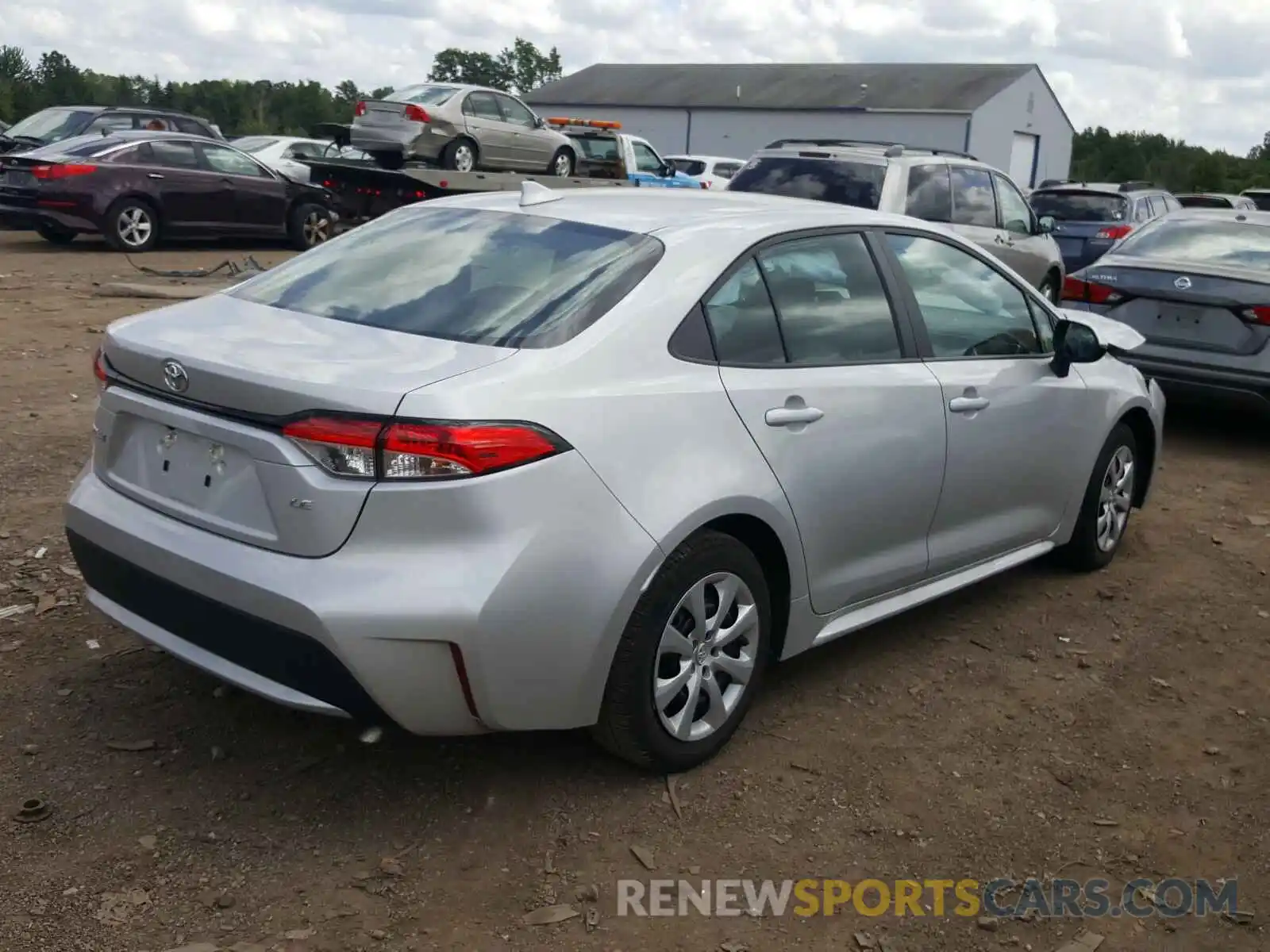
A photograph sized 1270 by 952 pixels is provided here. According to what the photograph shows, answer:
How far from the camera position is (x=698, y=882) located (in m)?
3.31

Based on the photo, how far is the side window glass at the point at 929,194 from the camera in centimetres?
995

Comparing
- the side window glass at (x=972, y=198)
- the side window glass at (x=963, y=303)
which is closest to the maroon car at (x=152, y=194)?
the side window glass at (x=972, y=198)

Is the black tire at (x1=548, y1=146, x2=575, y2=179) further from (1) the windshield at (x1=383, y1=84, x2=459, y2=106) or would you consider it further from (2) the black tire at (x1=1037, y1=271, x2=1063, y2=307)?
(2) the black tire at (x1=1037, y1=271, x2=1063, y2=307)

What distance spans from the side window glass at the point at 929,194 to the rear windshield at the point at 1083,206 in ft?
20.8

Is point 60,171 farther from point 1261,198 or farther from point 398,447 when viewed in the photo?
point 1261,198

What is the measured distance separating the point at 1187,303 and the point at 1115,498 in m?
2.82

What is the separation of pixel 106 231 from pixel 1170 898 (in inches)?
573

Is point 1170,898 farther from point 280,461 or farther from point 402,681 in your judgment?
point 280,461

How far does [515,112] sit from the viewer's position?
60.5 ft

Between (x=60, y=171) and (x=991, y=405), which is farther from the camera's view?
(x=60, y=171)

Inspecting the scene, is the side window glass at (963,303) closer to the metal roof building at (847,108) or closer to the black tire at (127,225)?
the black tire at (127,225)

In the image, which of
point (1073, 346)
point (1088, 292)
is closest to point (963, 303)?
point (1073, 346)

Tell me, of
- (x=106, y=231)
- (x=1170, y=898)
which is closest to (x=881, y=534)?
(x=1170, y=898)

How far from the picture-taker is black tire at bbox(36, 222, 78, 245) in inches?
639
